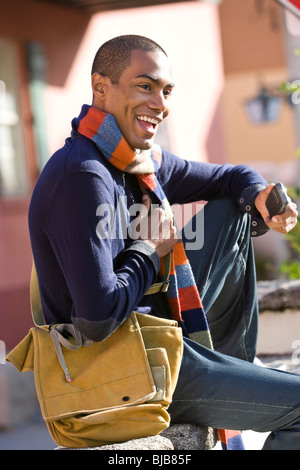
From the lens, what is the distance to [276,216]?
10.2 feet

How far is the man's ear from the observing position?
2.83 metres

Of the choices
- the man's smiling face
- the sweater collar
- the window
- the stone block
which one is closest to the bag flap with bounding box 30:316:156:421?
the sweater collar

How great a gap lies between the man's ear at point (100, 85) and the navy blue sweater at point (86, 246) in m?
0.18

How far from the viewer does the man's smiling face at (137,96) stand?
9.20 ft

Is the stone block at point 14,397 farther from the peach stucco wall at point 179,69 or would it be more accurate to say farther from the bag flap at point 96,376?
the bag flap at point 96,376

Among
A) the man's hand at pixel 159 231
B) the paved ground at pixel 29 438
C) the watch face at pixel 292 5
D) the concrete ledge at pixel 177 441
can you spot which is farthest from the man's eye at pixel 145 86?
the paved ground at pixel 29 438

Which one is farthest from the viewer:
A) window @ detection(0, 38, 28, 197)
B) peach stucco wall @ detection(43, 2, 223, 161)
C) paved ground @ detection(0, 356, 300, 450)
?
peach stucco wall @ detection(43, 2, 223, 161)

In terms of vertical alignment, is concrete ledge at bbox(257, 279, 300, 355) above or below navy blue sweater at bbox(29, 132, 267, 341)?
below

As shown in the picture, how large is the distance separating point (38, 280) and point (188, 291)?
1.83 ft

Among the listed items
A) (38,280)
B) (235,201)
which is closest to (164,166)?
(235,201)

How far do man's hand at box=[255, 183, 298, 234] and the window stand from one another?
4.78 metres

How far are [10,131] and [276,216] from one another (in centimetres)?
504

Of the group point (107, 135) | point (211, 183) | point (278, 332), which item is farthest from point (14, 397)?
point (107, 135)

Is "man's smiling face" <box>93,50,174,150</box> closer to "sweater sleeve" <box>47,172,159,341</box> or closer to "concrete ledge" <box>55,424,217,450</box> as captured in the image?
"sweater sleeve" <box>47,172,159,341</box>
